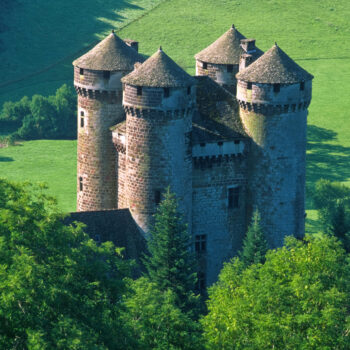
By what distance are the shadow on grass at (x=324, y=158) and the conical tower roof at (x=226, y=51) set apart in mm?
42962

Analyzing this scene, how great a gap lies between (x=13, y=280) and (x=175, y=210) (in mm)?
25444

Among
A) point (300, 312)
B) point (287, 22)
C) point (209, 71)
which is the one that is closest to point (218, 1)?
point (287, 22)

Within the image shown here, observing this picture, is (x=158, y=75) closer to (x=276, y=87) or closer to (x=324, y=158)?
(x=276, y=87)

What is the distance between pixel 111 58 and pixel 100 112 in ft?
14.5

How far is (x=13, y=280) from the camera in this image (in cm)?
5153

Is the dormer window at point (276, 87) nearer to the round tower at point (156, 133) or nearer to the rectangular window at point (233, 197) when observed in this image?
the round tower at point (156, 133)

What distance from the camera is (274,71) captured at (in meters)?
80.3

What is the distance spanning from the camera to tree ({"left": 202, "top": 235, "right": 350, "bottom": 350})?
6025 cm

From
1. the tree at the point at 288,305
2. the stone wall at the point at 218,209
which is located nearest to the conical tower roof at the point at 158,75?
the stone wall at the point at 218,209

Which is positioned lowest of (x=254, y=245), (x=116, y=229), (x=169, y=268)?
(x=169, y=268)

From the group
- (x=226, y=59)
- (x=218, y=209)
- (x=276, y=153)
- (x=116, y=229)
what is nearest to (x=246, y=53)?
(x=226, y=59)

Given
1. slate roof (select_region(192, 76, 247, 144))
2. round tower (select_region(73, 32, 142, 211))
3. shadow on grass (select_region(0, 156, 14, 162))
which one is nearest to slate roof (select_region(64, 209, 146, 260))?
round tower (select_region(73, 32, 142, 211))

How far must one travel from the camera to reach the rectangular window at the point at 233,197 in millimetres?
83812

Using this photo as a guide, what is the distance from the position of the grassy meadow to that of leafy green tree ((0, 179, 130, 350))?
293 ft
